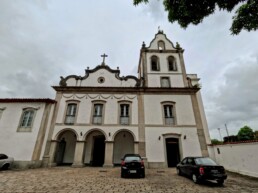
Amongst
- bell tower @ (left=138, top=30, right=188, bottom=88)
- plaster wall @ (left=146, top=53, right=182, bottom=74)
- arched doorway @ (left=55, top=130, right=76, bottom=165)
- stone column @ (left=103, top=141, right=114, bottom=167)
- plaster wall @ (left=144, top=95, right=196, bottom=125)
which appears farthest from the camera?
plaster wall @ (left=146, top=53, right=182, bottom=74)

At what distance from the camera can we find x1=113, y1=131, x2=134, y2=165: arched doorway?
15.0 m

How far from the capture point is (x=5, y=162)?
36.8 ft

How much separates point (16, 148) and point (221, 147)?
703 inches

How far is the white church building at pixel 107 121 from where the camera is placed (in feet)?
42.8

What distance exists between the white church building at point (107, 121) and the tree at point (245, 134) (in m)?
30.0

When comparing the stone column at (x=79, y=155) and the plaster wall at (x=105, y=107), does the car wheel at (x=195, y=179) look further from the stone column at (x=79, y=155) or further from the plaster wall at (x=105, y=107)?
the stone column at (x=79, y=155)

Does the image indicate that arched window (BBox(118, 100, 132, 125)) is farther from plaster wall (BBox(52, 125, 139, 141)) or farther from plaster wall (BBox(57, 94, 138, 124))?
plaster wall (BBox(52, 125, 139, 141))

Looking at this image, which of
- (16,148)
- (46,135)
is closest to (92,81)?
(46,135)

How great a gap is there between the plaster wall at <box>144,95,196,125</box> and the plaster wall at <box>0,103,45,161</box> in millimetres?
10712

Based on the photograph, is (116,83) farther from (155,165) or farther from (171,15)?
(171,15)

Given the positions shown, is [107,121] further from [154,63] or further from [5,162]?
[154,63]

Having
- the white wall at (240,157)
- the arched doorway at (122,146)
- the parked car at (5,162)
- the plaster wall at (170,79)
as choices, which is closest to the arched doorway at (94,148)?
the arched doorway at (122,146)

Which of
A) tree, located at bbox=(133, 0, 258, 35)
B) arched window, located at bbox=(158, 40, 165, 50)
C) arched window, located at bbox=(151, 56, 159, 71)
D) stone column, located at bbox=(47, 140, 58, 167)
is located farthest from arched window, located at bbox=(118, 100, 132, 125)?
tree, located at bbox=(133, 0, 258, 35)

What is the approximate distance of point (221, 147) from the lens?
11953mm
